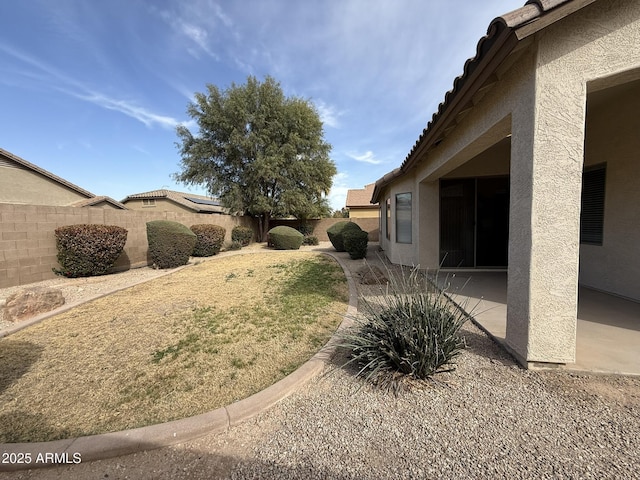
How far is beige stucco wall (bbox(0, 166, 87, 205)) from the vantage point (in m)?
15.2

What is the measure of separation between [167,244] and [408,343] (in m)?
9.15

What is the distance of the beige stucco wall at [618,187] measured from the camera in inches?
168

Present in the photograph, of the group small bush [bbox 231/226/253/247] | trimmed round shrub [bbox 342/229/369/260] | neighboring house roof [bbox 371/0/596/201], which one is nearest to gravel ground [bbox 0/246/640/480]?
neighboring house roof [bbox 371/0/596/201]

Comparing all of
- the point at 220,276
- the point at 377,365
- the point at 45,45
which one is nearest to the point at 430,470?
the point at 377,365

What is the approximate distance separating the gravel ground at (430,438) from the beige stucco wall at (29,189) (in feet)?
68.1

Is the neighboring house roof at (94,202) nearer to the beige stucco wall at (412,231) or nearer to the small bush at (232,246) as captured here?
the small bush at (232,246)

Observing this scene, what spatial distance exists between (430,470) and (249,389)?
164 cm

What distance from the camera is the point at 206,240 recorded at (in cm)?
1288

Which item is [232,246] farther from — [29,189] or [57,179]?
[57,179]

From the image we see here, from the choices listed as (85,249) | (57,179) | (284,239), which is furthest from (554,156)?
(57,179)

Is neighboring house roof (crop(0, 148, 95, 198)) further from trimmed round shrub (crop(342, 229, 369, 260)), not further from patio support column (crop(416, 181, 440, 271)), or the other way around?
patio support column (crop(416, 181, 440, 271))

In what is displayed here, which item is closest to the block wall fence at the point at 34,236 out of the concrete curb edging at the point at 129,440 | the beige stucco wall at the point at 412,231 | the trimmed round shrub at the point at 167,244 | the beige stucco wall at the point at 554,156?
the trimmed round shrub at the point at 167,244

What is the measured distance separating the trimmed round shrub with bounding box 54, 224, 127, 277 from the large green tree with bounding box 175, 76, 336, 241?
10972mm

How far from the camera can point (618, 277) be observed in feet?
15.0
